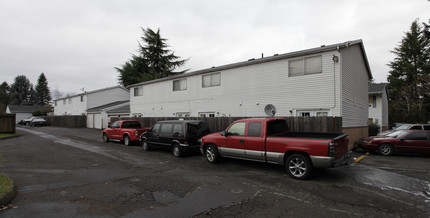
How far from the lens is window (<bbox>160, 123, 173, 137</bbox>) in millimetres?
10759

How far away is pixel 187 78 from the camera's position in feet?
63.3

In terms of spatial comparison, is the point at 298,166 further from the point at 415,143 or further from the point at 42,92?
the point at 42,92

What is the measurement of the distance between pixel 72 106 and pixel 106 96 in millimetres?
7677

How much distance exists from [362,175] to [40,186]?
29.5 feet

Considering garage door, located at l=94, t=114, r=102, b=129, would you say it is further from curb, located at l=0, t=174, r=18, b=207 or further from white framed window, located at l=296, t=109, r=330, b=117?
curb, located at l=0, t=174, r=18, b=207

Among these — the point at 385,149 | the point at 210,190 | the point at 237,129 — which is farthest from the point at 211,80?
the point at 210,190

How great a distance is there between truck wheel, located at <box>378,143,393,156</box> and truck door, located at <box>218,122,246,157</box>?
783 centimetres

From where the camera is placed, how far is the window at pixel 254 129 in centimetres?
743

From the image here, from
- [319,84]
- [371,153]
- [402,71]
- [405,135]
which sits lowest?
[371,153]

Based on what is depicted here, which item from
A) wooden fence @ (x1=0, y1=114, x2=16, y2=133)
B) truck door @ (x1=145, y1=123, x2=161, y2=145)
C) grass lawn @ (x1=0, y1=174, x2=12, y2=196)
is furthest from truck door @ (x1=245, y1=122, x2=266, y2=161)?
wooden fence @ (x1=0, y1=114, x2=16, y2=133)

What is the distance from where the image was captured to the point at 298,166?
6426 millimetres

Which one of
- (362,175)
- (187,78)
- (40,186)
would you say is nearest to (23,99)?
(187,78)

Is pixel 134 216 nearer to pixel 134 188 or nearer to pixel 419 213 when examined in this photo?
pixel 134 188

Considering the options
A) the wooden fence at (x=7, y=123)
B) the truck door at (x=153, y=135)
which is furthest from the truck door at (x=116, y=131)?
the wooden fence at (x=7, y=123)
